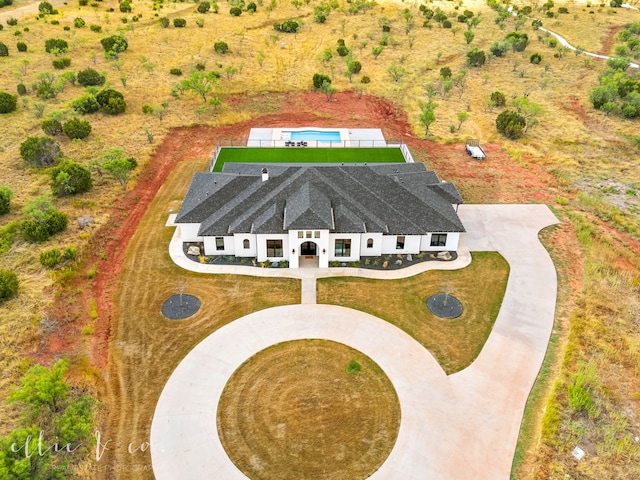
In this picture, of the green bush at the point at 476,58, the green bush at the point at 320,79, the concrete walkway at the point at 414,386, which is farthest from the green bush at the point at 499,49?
the concrete walkway at the point at 414,386

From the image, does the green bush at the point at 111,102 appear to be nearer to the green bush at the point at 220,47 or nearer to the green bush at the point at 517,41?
the green bush at the point at 220,47

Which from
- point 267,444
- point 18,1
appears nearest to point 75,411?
point 267,444

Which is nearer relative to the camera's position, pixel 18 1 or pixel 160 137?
pixel 160 137

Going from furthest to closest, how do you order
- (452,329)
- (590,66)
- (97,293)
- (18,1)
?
(18,1)
(590,66)
(97,293)
(452,329)

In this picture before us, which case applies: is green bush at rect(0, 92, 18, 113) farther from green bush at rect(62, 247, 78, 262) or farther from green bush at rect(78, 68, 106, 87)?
green bush at rect(62, 247, 78, 262)

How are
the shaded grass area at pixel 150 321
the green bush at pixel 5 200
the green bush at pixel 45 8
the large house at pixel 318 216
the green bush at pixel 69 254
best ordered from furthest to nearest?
the green bush at pixel 45 8
the green bush at pixel 5 200
the green bush at pixel 69 254
the large house at pixel 318 216
the shaded grass area at pixel 150 321

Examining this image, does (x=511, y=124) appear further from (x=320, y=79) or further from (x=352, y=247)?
(x=352, y=247)

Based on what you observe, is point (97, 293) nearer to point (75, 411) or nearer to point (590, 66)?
point (75, 411)
